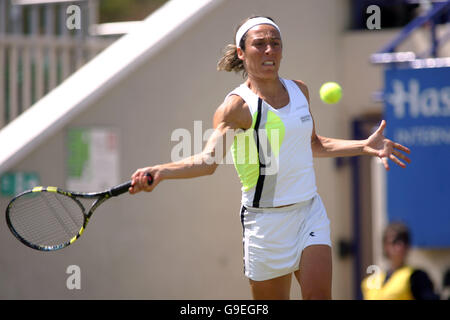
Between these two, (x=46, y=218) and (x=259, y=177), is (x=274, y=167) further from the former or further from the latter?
(x=46, y=218)

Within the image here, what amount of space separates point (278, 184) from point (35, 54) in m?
4.16

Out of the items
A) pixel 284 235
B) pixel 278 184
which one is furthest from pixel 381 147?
pixel 284 235

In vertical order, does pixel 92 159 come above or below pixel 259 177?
above

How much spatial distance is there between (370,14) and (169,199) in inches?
105

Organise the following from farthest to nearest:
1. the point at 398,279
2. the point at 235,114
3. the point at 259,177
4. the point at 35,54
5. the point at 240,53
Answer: the point at 35,54 → the point at 398,279 → the point at 240,53 → the point at 259,177 → the point at 235,114

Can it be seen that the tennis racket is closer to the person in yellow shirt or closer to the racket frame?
the racket frame

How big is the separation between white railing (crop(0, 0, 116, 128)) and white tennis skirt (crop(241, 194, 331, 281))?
4026 millimetres

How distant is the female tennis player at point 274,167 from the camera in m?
4.51

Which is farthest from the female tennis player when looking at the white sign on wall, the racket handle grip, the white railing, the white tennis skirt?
the white railing

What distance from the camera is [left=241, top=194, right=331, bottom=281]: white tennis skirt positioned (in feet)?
15.0

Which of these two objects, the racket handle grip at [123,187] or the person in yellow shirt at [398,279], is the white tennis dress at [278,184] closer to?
the racket handle grip at [123,187]

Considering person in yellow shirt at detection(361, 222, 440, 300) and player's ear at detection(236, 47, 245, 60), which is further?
person in yellow shirt at detection(361, 222, 440, 300)

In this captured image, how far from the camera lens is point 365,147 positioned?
15.4 feet
